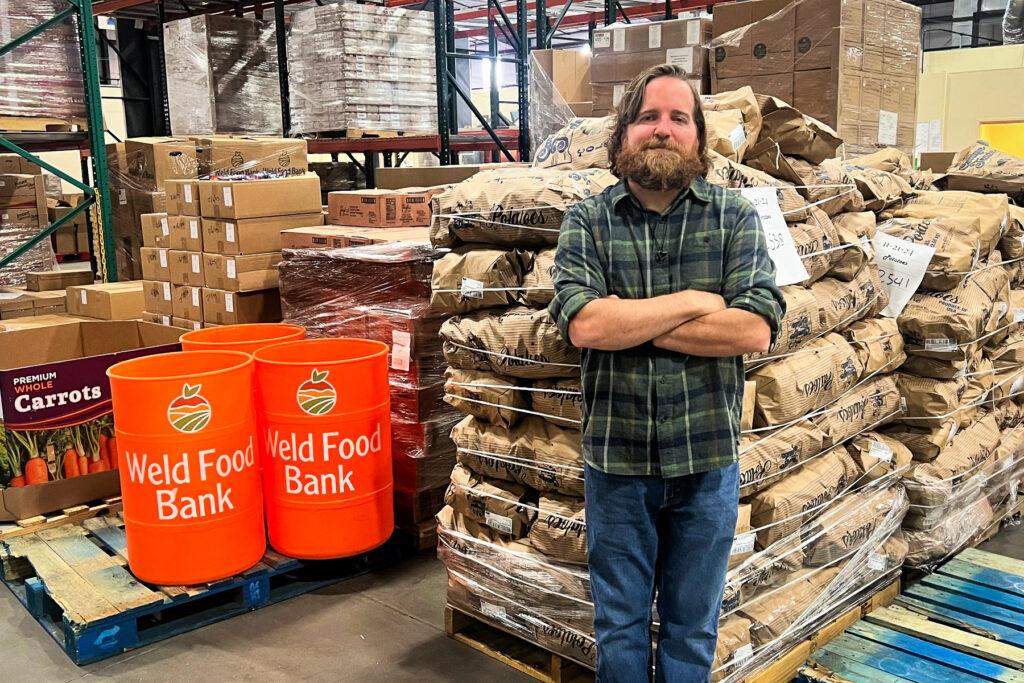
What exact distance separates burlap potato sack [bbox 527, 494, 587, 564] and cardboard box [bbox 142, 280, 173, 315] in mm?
3624

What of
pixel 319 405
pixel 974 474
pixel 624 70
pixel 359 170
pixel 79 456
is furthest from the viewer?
pixel 359 170

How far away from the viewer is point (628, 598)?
2527 millimetres

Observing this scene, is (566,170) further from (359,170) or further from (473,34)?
(473,34)

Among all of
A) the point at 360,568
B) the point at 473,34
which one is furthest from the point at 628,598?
the point at 473,34

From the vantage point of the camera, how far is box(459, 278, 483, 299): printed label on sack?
3209 millimetres

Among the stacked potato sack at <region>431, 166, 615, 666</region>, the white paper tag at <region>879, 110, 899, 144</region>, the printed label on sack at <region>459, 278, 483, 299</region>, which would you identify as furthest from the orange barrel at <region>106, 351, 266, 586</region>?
the white paper tag at <region>879, 110, 899, 144</region>

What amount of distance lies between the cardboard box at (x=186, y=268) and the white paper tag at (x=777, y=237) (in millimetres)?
3585

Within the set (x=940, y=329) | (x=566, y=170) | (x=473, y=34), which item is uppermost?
(x=473, y=34)

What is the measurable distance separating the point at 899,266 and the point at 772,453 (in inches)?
53.7

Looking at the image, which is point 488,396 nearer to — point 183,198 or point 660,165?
point 660,165

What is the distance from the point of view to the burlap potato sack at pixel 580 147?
11.2 feet

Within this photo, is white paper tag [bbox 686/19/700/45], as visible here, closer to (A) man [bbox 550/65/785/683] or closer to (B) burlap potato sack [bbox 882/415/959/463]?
(B) burlap potato sack [bbox 882/415/959/463]

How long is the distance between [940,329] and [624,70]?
2399 mm

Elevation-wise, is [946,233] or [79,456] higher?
[946,233]
